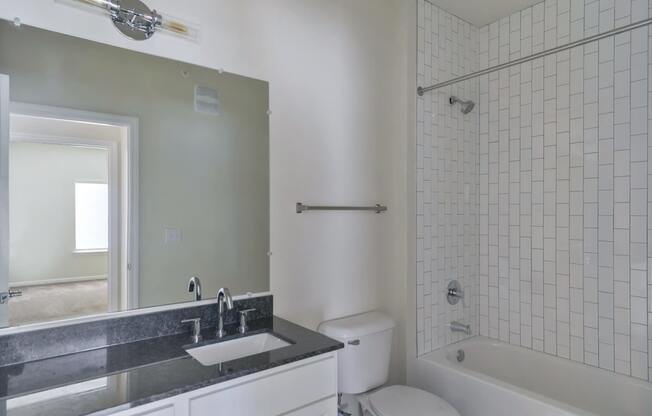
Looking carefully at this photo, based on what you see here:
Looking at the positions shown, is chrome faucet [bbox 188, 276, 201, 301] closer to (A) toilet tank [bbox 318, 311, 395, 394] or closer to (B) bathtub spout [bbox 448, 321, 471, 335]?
(A) toilet tank [bbox 318, 311, 395, 394]

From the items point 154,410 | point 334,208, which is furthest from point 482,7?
point 154,410

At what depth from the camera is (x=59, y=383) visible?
3.69 ft

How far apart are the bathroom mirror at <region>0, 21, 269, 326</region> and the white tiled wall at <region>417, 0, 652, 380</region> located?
1149 millimetres

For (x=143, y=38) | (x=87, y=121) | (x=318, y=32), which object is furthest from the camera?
(x=318, y=32)

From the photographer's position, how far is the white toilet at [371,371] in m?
1.83

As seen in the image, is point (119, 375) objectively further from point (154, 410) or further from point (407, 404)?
point (407, 404)

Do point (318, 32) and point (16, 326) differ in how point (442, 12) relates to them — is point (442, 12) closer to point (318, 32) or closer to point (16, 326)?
point (318, 32)

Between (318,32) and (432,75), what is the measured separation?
83cm

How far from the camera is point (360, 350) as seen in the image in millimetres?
1974

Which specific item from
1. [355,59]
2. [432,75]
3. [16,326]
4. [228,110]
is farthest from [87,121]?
[432,75]

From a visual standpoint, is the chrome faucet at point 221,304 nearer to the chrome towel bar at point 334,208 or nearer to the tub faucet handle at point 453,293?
the chrome towel bar at point 334,208

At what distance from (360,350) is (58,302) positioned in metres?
1.34

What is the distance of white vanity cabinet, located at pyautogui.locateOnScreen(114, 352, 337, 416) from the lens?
3.67ft

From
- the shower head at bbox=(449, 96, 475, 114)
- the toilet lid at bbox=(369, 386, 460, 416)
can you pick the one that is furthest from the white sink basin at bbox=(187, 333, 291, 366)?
the shower head at bbox=(449, 96, 475, 114)
